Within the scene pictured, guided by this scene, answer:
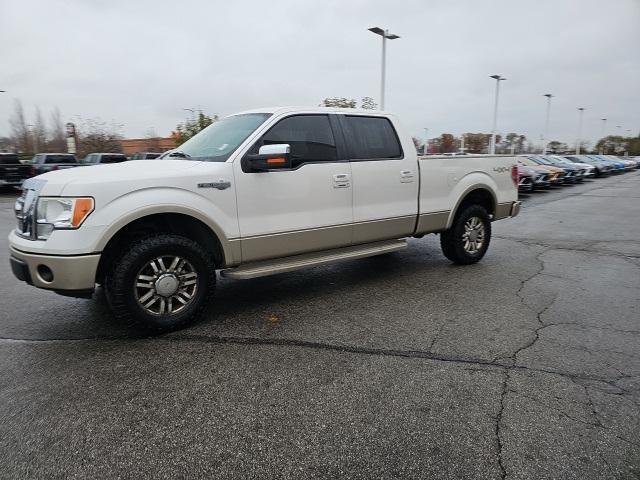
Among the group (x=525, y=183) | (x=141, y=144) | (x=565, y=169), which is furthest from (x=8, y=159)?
(x=141, y=144)

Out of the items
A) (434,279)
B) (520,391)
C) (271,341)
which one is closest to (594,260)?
(434,279)

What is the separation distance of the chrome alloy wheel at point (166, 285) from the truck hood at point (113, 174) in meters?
0.70

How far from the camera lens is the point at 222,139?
4.56 metres

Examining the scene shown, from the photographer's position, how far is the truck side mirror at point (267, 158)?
4023 millimetres

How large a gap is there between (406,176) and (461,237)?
1430 millimetres

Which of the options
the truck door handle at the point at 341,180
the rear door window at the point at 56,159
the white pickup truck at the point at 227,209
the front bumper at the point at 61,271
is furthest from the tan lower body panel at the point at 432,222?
the rear door window at the point at 56,159

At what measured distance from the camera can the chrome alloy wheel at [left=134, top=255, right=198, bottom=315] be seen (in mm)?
3770

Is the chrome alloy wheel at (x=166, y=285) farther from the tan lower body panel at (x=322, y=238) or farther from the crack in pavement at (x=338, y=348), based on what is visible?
the tan lower body panel at (x=322, y=238)

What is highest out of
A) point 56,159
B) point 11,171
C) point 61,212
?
point 61,212

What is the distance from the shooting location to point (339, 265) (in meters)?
6.48

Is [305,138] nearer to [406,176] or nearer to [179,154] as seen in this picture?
[179,154]

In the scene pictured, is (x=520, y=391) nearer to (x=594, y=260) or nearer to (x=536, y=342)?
(x=536, y=342)

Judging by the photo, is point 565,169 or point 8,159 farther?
point 565,169

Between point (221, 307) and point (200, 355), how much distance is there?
1.16 metres
